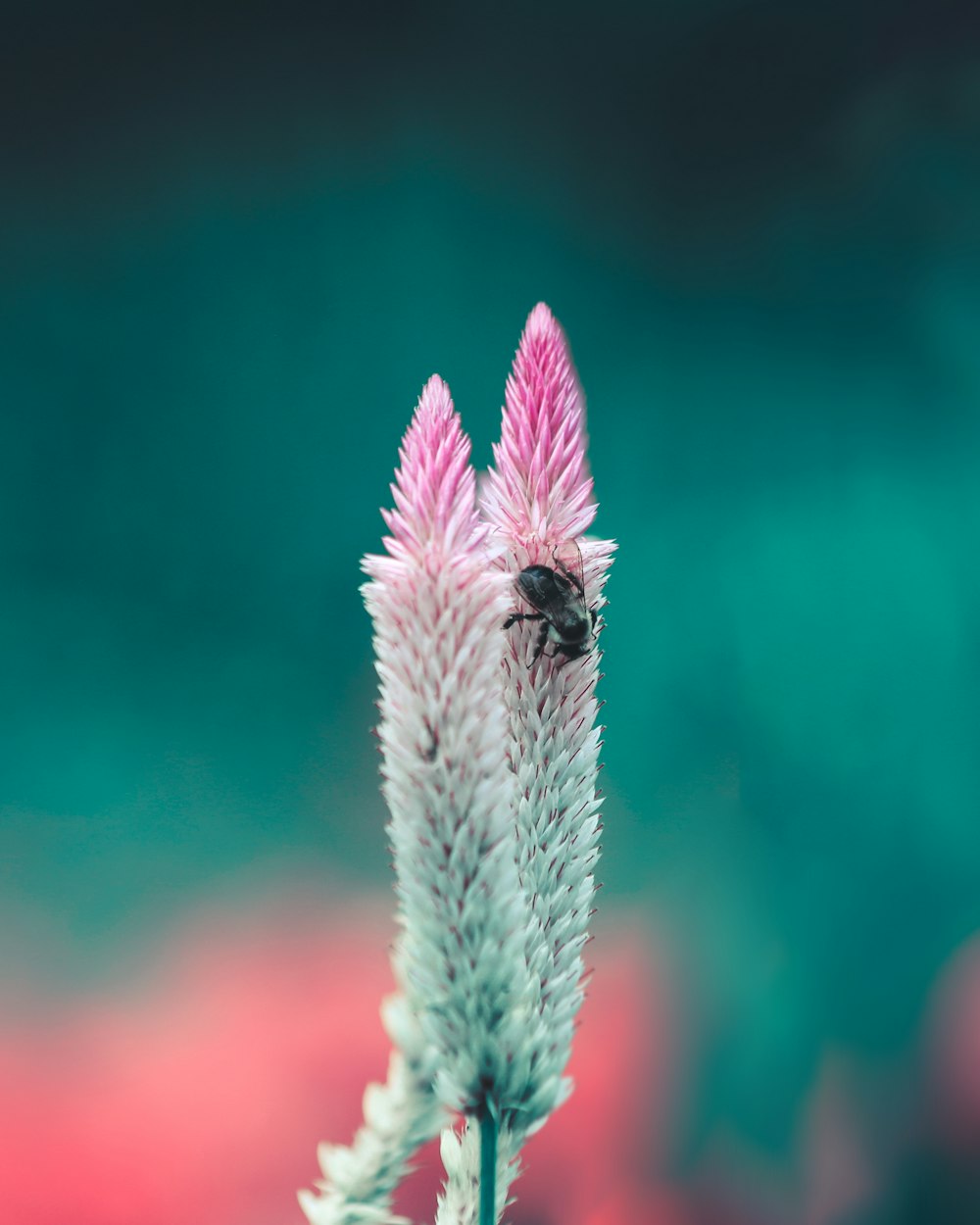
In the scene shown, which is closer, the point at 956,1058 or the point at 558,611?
the point at 558,611

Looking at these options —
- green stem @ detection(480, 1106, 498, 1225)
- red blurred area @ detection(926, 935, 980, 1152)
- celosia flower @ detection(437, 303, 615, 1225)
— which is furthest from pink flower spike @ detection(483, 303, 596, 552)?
red blurred area @ detection(926, 935, 980, 1152)

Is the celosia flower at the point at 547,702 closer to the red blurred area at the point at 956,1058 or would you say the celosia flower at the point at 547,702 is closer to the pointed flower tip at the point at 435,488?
the pointed flower tip at the point at 435,488

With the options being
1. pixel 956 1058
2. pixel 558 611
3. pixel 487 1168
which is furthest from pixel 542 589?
pixel 956 1058

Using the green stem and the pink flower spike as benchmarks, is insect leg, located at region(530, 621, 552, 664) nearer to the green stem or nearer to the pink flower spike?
the pink flower spike

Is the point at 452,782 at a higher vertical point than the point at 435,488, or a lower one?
lower

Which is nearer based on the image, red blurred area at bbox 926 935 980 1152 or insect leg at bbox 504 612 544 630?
insect leg at bbox 504 612 544 630

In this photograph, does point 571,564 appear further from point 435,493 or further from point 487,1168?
point 487,1168
